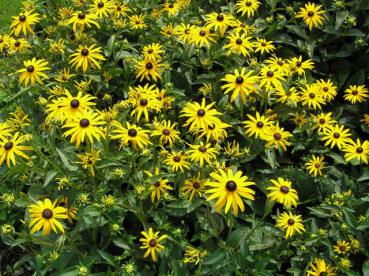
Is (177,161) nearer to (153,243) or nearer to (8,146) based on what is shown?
(153,243)

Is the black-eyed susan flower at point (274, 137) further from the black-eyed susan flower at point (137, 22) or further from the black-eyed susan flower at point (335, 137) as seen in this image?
the black-eyed susan flower at point (137, 22)

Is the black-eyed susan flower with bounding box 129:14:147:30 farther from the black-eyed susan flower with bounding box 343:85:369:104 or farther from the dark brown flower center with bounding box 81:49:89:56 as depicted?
the black-eyed susan flower with bounding box 343:85:369:104

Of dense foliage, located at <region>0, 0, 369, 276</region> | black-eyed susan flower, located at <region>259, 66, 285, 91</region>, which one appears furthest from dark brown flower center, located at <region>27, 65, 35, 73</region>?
black-eyed susan flower, located at <region>259, 66, 285, 91</region>

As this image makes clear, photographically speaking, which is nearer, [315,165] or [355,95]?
[315,165]

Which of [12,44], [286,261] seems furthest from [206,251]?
[12,44]

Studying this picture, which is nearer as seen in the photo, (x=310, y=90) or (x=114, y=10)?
(x=310, y=90)

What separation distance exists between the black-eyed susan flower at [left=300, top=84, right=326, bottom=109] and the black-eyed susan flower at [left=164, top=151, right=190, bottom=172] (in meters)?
1.15

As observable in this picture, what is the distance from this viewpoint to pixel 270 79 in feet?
11.0

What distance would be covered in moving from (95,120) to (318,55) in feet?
8.62

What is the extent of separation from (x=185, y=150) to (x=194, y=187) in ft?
1.25

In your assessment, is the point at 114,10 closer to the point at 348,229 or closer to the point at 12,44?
the point at 12,44

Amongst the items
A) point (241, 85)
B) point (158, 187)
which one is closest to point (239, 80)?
point (241, 85)

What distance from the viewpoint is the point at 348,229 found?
2.99 meters

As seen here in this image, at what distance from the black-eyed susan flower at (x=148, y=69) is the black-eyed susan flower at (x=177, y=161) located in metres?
0.84
